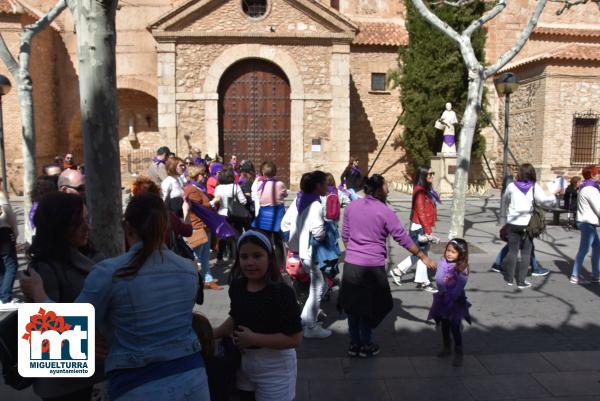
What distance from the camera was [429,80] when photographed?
20.4m

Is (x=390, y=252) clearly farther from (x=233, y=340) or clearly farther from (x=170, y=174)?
(x=233, y=340)

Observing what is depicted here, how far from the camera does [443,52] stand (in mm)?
20203

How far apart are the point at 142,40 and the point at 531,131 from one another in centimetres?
1721

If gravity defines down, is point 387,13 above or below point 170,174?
above

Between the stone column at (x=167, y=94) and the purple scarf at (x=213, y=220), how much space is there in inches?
466

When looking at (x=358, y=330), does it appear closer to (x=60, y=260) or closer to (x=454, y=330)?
A: (x=454, y=330)

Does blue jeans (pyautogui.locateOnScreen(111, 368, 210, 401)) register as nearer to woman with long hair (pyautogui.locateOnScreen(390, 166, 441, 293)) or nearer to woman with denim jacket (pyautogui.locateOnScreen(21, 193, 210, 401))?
woman with denim jacket (pyautogui.locateOnScreen(21, 193, 210, 401))

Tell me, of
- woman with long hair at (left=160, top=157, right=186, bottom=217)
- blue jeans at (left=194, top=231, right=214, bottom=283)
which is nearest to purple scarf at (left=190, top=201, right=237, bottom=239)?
woman with long hair at (left=160, top=157, right=186, bottom=217)

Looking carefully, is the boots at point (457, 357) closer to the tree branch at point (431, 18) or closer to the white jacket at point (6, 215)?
the white jacket at point (6, 215)

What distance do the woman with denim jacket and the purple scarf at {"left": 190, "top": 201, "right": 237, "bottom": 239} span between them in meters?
4.33

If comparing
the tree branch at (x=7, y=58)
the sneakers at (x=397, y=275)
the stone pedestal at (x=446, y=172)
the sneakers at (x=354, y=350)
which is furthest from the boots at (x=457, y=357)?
the stone pedestal at (x=446, y=172)

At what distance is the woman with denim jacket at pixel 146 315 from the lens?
2.00m

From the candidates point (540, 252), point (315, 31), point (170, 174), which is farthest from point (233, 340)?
point (315, 31)

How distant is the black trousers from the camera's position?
6.93 m
